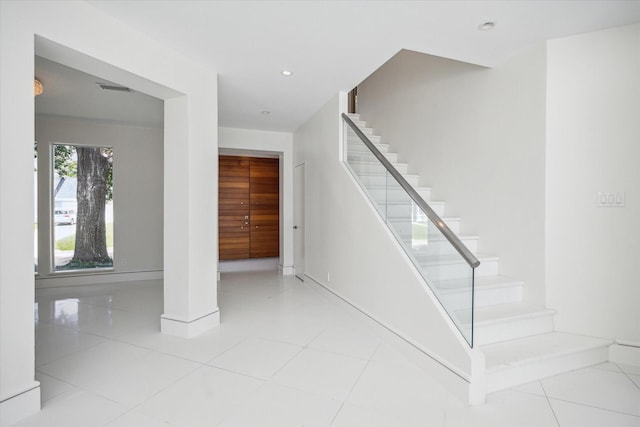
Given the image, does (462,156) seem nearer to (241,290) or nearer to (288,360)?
(288,360)

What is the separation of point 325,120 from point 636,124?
11.4 feet

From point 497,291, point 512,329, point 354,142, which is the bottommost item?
point 512,329

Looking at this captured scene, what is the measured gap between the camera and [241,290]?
5.40 metres

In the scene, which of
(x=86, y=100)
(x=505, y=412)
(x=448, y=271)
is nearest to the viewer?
(x=505, y=412)

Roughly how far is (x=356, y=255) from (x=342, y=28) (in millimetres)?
2475

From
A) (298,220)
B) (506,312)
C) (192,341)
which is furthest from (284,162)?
(506,312)

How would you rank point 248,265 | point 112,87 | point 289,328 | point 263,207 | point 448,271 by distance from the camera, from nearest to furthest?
point 448,271
point 289,328
point 112,87
point 248,265
point 263,207

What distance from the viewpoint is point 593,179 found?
2881 millimetres

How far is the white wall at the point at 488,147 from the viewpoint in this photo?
10.2 feet

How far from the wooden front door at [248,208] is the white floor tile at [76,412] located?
20.9 ft

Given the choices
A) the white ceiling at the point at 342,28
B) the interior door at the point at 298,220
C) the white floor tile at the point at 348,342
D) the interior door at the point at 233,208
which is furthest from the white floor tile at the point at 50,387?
the interior door at the point at 233,208

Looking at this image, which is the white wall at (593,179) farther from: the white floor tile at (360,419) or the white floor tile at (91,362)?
the white floor tile at (91,362)

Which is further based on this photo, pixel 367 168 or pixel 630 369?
pixel 367 168

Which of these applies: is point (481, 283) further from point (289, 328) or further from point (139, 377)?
point (139, 377)
